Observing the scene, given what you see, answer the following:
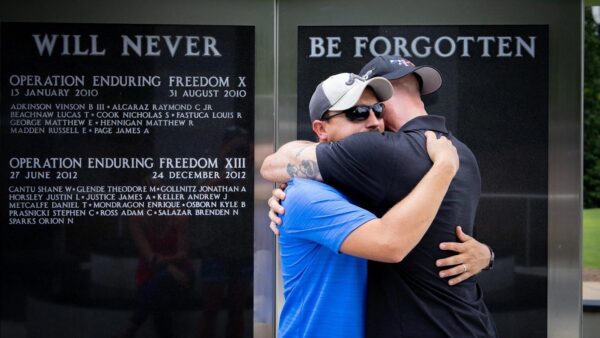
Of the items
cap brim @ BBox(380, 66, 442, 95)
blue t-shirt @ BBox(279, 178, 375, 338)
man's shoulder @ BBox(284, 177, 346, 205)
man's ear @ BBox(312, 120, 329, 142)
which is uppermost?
cap brim @ BBox(380, 66, 442, 95)

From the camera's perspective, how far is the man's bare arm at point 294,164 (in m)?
2.35

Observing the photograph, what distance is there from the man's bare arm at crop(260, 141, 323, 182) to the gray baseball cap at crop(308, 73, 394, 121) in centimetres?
15

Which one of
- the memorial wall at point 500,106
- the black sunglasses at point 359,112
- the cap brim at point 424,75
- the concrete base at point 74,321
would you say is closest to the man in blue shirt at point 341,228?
the black sunglasses at point 359,112

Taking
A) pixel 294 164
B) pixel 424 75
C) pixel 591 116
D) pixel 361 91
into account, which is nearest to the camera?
pixel 361 91

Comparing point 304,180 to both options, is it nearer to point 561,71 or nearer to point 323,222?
point 323,222

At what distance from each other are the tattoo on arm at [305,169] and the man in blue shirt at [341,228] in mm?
42

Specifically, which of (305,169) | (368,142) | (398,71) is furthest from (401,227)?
(398,71)

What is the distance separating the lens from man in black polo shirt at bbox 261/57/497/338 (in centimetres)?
223

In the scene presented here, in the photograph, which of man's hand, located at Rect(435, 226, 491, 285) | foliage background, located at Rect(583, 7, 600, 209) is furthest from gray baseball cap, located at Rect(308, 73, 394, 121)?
foliage background, located at Rect(583, 7, 600, 209)

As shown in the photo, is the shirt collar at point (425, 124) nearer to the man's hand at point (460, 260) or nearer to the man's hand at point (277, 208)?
the man's hand at point (460, 260)

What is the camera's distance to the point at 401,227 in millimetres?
2127

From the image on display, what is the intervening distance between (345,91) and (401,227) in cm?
52

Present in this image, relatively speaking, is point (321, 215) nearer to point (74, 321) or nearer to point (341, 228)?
point (341, 228)

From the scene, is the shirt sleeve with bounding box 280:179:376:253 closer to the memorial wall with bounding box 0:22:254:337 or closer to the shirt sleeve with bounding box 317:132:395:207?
the shirt sleeve with bounding box 317:132:395:207
